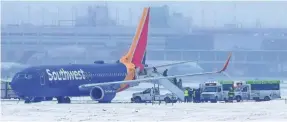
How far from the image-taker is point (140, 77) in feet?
217

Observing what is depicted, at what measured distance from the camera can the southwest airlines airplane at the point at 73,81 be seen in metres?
59.2

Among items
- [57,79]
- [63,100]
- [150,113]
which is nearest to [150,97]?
[63,100]

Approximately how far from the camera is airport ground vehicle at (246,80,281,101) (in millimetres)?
64688

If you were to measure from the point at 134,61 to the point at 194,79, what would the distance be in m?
74.2

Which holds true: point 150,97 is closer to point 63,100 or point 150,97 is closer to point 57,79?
point 63,100

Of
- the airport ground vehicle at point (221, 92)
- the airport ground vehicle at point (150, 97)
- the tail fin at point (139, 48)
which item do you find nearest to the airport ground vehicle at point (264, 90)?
the airport ground vehicle at point (221, 92)

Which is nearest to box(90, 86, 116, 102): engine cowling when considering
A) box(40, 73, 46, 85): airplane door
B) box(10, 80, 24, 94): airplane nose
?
box(40, 73, 46, 85): airplane door

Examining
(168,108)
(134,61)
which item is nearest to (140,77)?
(134,61)

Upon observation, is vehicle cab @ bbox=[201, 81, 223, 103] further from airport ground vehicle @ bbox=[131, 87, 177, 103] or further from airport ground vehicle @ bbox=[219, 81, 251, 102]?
airport ground vehicle @ bbox=[131, 87, 177, 103]

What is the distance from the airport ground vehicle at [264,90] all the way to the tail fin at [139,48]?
7.58m

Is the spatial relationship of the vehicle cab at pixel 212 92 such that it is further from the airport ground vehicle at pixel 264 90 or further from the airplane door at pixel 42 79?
the airplane door at pixel 42 79

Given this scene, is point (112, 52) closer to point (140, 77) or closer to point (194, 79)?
point (194, 79)

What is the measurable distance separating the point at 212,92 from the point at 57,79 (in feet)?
31.2

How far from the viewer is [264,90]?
214 feet
